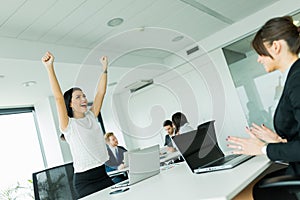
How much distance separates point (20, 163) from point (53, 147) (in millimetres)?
628

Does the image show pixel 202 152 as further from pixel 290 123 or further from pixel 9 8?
pixel 9 8

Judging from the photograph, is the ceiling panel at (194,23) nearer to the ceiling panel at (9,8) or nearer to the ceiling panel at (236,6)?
the ceiling panel at (236,6)

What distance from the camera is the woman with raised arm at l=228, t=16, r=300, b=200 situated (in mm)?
1100

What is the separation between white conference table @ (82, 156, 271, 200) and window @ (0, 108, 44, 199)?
418 centimetres

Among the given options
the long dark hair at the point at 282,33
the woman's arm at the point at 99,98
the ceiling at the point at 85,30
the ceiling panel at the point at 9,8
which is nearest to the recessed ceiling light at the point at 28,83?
the ceiling at the point at 85,30

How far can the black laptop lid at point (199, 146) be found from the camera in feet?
4.67

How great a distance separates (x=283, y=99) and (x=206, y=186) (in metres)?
0.48

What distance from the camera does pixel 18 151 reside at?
5.23 m

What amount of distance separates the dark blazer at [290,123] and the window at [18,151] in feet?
16.0

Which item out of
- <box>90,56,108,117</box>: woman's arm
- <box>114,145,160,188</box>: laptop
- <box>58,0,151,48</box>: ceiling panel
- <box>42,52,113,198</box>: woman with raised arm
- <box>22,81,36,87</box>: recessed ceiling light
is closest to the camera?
<box>114,145,160,188</box>: laptop


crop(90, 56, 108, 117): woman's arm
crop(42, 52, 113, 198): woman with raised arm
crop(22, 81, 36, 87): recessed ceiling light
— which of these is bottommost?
crop(42, 52, 113, 198): woman with raised arm

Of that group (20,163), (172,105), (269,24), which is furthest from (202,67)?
(269,24)

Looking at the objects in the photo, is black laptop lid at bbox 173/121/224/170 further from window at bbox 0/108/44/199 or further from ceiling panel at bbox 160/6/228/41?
window at bbox 0/108/44/199

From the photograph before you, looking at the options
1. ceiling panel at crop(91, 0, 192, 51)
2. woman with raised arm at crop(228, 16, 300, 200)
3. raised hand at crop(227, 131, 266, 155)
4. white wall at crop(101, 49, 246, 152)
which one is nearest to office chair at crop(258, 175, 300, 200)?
woman with raised arm at crop(228, 16, 300, 200)
